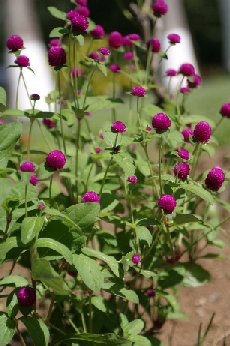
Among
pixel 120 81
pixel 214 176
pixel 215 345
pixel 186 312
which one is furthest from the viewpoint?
pixel 120 81

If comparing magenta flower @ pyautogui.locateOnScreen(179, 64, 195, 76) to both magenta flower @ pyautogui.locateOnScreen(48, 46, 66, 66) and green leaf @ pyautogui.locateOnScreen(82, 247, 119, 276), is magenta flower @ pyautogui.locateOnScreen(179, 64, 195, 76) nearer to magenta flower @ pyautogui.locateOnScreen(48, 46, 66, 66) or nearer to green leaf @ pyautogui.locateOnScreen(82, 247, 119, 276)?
magenta flower @ pyautogui.locateOnScreen(48, 46, 66, 66)

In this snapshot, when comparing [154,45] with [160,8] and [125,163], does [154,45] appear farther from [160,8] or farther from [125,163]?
[125,163]

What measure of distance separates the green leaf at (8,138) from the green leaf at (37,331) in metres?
0.47

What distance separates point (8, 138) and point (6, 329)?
0.54 metres

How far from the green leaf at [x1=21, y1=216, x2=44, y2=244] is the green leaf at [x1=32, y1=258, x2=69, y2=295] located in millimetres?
63

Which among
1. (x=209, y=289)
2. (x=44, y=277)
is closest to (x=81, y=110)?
(x=44, y=277)

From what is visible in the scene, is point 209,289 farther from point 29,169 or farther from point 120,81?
point 120,81

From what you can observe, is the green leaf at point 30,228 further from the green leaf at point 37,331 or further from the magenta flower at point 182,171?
the magenta flower at point 182,171

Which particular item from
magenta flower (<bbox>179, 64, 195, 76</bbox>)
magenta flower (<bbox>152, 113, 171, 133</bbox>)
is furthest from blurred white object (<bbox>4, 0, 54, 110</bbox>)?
magenta flower (<bbox>152, 113, 171, 133</bbox>)

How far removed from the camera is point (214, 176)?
1.56 m

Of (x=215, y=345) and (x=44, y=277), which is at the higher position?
(x=44, y=277)

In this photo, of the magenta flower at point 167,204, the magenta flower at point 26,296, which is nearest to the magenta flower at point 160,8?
the magenta flower at point 167,204

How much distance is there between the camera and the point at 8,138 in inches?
59.1

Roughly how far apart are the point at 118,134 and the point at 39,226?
1.51ft
